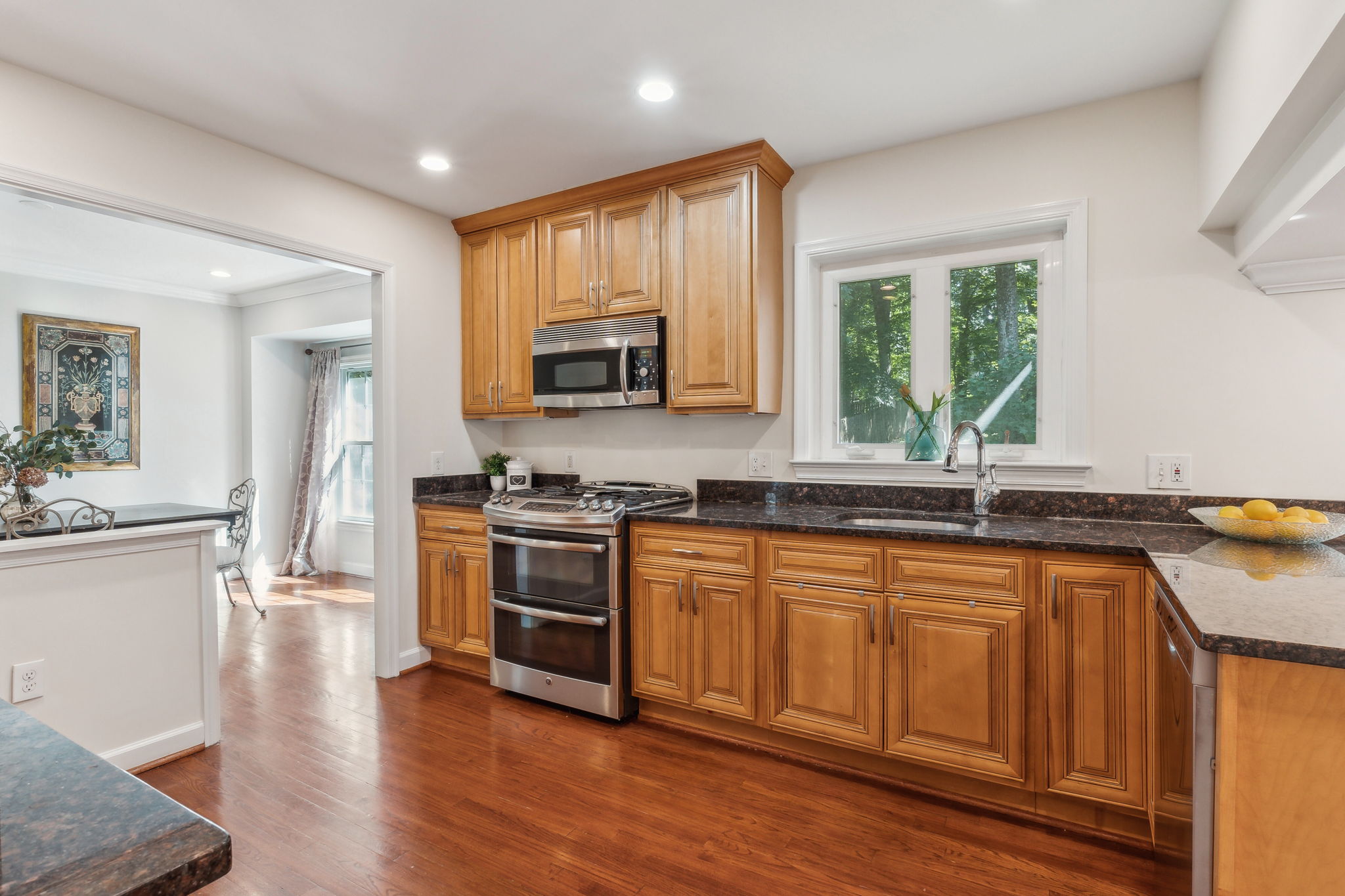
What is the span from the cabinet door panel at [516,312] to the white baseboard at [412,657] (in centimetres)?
138

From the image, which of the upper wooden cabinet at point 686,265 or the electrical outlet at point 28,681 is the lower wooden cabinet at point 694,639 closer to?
the upper wooden cabinet at point 686,265

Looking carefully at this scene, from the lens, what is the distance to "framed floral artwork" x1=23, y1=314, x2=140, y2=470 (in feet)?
15.9

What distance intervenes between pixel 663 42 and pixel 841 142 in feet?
3.33

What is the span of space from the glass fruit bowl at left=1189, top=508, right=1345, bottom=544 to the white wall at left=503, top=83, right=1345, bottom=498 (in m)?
0.34

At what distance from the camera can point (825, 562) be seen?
245 centimetres

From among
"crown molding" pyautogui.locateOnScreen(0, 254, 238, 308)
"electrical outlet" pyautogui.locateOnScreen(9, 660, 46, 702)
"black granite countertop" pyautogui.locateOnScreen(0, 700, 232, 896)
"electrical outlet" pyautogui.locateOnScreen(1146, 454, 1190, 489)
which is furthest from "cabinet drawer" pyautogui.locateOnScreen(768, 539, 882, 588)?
"crown molding" pyautogui.locateOnScreen(0, 254, 238, 308)

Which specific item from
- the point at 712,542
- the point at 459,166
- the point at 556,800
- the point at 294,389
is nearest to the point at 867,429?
the point at 712,542

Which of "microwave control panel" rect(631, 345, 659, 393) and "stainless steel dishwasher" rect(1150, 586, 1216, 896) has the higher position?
"microwave control panel" rect(631, 345, 659, 393)

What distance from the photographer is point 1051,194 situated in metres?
2.59

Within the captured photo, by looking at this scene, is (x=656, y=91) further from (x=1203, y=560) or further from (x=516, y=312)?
(x=1203, y=560)

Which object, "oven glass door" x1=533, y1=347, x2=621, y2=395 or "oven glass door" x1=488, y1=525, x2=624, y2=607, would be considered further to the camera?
"oven glass door" x1=533, y1=347, x2=621, y2=395

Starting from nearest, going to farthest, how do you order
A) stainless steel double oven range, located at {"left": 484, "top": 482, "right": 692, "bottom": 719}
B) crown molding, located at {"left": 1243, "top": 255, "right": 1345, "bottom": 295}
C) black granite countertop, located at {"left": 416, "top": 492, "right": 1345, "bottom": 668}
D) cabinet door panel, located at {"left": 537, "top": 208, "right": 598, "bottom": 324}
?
black granite countertop, located at {"left": 416, "top": 492, "right": 1345, "bottom": 668} → crown molding, located at {"left": 1243, "top": 255, "right": 1345, "bottom": 295} → stainless steel double oven range, located at {"left": 484, "top": 482, "right": 692, "bottom": 719} → cabinet door panel, located at {"left": 537, "top": 208, "right": 598, "bottom": 324}

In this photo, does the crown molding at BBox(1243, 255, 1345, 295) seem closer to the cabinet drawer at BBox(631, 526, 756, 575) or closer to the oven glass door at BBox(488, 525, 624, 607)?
the cabinet drawer at BBox(631, 526, 756, 575)

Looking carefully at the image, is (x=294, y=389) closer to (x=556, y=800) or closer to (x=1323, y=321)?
(x=556, y=800)
